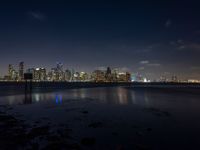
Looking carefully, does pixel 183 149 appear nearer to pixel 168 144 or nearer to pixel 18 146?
pixel 168 144

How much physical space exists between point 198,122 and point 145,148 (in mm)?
11208

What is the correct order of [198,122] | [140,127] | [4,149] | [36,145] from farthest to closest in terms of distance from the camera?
[198,122] < [140,127] < [36,145] < [4,149]

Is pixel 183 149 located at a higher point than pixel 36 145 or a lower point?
lower

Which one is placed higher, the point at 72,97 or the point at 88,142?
the point at 88,142

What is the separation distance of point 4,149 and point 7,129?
452 centimetres

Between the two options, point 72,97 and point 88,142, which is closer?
point 88,142

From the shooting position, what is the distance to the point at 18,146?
10.3 metres

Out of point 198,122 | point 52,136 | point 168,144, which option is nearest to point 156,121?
point 198,122

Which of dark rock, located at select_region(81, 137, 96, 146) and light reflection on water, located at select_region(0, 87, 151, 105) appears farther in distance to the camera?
light reflection on water, located at select_region(0, 87, 151, 105)

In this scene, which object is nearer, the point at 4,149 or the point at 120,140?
the point at 4,149

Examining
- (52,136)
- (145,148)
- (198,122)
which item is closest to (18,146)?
(52,136)

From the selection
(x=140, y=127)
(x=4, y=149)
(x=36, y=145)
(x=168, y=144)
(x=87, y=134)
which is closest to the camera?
(x=4, y=149)

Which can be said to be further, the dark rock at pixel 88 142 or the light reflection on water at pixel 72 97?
the light reflection on water at pixel 72 97

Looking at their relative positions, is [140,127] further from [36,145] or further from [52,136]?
[36,145]
